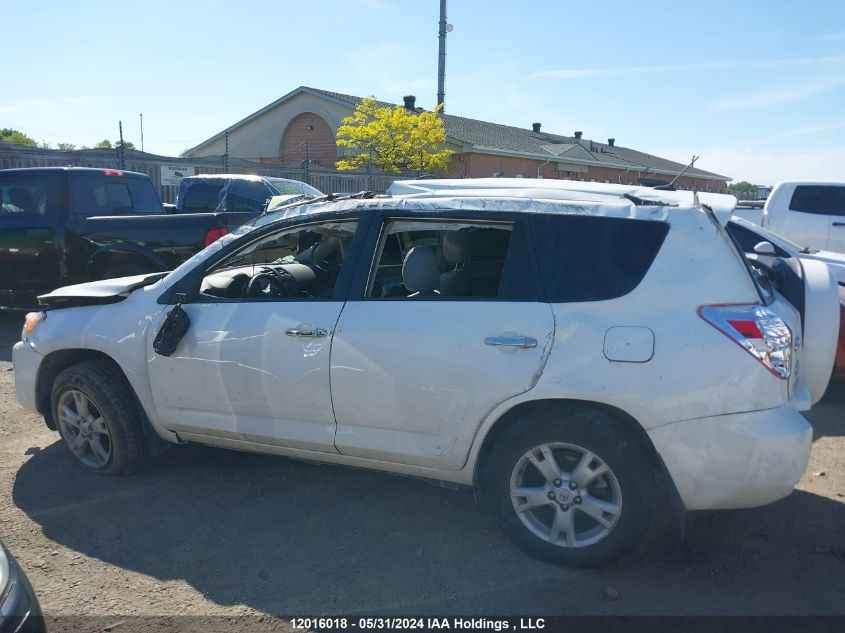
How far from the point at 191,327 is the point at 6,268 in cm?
569

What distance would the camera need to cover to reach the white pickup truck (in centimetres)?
984

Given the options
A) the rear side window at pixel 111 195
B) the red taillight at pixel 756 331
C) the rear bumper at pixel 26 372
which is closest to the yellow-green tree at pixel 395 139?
the rear side window at pixel 111 195

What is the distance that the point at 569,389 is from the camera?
3.06m

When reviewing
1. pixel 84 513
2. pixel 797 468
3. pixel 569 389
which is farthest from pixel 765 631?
pixel 84 513

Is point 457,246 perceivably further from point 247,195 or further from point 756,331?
point 247,195

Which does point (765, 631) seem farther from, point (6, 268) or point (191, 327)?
point (6, 268)

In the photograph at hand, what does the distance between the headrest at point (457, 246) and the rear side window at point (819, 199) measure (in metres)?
7.93

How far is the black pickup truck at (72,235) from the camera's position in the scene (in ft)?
25.8

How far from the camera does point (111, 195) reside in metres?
8.60

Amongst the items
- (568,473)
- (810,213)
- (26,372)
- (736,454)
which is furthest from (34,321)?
(810,213)

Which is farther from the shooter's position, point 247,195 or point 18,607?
point 247,195

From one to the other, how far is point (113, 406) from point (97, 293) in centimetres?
71

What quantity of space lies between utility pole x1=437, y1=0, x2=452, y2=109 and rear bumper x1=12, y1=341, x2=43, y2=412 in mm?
26393

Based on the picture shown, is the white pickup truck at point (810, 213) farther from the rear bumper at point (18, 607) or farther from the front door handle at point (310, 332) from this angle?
the rear bumper at point (18, 607)
